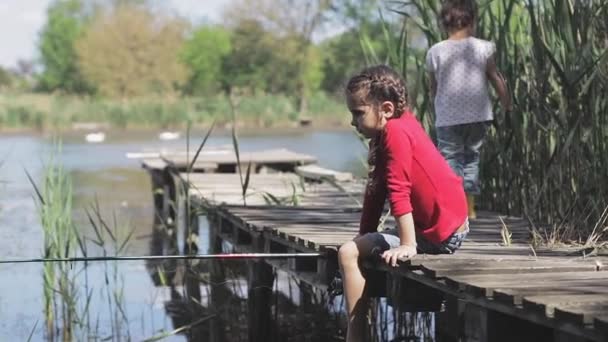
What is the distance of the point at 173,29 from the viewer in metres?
46.8

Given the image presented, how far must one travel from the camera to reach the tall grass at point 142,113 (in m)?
32.4

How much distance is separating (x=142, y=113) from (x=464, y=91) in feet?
91.5

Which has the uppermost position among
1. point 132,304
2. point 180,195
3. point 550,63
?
point 550,63

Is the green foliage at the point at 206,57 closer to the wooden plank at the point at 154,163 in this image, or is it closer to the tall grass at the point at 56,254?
the wooden plank at the point at 154,163

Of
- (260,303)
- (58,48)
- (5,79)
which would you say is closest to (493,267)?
(260,303)

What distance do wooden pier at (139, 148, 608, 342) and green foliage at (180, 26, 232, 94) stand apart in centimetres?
4183

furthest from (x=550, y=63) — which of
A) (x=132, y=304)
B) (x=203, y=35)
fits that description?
(x=203, y=35)

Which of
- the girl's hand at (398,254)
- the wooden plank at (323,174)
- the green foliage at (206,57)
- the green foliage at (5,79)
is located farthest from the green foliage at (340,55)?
the girl's hand at (398,254)

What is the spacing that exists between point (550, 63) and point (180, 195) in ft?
11.3

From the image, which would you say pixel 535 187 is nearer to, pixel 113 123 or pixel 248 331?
pixel 248 331

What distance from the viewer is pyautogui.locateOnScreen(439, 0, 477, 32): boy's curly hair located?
5984 mm

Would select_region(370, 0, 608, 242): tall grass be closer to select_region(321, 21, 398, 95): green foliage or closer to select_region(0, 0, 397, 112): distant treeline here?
select_region(0, 0, 397, 112): distant treeline

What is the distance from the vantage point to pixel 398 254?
4.27 meters

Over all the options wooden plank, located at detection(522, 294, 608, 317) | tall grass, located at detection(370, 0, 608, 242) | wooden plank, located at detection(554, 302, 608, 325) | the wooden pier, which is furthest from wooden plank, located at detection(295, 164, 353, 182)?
wooden plank, located at detection(554, 302, 608, 325)
